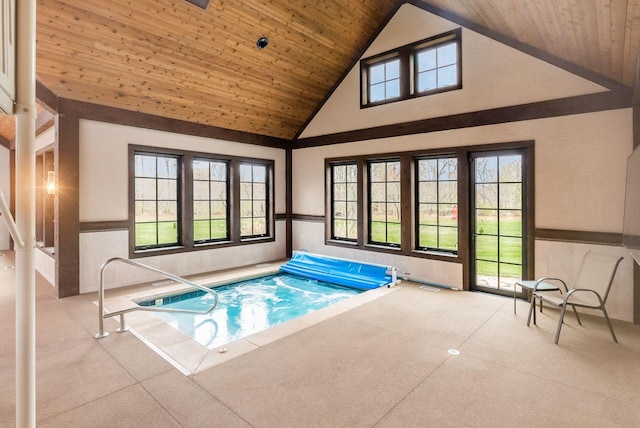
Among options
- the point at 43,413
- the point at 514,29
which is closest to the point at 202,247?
the point at 43,413

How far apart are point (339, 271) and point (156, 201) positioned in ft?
11.8

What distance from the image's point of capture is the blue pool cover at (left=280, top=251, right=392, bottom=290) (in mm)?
5901

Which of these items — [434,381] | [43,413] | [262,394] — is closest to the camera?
[43,413]

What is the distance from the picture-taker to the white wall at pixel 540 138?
421 cm

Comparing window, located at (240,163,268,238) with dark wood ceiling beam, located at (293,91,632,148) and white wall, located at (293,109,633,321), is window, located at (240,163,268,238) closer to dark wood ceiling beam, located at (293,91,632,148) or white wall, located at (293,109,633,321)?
dark wood ceiling beam, located at (293,91,632,148)

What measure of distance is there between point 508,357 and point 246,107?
5849 mm

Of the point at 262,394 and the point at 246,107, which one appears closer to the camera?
the point at 262,394

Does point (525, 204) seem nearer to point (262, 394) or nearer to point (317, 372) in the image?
point (317, 372)

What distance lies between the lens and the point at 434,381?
2789mm

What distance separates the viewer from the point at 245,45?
539cm

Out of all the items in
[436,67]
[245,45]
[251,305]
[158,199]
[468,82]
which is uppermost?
[245,45]

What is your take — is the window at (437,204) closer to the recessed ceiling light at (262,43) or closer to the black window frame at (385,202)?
the black window frame at (385,202)

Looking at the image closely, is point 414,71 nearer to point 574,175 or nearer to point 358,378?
point 574,175

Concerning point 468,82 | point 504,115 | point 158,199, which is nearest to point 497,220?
point 504,115
